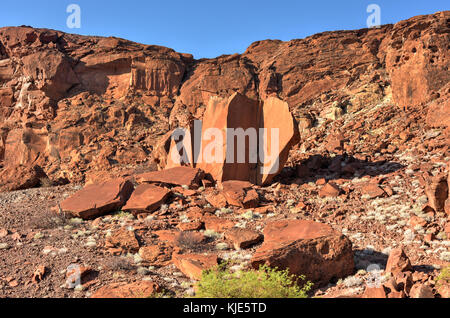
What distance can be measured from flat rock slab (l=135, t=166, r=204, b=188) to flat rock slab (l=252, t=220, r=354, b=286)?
19.9 ft

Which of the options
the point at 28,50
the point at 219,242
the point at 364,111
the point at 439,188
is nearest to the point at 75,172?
the point at 28,50

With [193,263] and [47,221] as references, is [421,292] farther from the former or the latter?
[47,221]

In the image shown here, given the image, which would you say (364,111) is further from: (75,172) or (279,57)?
(75,172)

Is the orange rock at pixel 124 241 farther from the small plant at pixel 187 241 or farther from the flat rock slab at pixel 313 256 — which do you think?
the flat rock slab at pixel 313 256

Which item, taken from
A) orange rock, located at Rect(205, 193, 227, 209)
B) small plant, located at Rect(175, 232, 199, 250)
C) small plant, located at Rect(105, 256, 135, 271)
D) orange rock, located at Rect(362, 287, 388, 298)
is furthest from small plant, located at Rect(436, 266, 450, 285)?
orange rock, located at Rect(205, 193, 227, 209)

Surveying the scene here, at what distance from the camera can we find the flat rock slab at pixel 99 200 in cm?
981

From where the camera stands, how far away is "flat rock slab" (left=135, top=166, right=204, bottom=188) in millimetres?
11914

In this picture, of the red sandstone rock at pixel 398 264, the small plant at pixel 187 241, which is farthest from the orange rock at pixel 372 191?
the small plant at pixel 187 241

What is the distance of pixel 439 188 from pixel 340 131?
1130 centimetres

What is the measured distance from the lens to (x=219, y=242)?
7910 mm

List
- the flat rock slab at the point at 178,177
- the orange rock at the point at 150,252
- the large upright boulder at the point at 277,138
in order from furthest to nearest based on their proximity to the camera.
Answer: the large upright boulder at the point at 277,138, the flat rock slab at the point at 178,177, the orange rock at the point at 150,252

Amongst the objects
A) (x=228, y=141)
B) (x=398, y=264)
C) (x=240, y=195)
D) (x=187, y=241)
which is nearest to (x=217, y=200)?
(x=240, y=195)

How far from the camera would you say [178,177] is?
480 inches

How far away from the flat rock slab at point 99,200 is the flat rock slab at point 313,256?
5.89m
